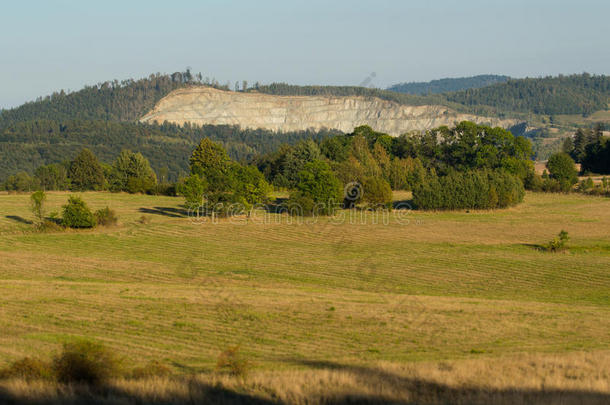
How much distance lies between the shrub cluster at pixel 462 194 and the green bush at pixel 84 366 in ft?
245

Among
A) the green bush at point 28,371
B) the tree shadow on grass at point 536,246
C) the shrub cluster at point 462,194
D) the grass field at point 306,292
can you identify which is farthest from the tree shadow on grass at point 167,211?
the green bush at point 28,371

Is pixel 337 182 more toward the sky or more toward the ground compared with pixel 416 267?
more toward the sky

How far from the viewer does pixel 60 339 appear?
20.4 m

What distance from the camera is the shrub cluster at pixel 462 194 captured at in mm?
85750

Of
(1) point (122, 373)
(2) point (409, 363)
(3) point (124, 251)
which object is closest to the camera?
(1) point (122, 373)

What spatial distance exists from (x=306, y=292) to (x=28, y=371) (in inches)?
786

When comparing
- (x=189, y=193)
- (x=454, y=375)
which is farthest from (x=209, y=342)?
(x=189, y=193)

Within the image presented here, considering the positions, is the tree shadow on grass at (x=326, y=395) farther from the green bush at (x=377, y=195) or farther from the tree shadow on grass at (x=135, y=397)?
the green bush at (x=377, y=195)

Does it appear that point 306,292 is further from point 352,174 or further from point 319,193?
point 352,174

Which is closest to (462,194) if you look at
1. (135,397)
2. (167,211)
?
(167,211)

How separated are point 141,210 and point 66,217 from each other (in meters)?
23.5

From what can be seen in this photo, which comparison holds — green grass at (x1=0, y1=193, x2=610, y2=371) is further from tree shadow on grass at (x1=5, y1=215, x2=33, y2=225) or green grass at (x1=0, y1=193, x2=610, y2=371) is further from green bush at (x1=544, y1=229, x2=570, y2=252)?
green bush at (x1=544, y1=229, x2=570, y2=252)

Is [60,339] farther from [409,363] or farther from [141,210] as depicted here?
[141,210]

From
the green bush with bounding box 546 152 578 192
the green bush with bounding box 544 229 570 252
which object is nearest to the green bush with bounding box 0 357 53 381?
the green bush with bounding box 544 229 570 252
